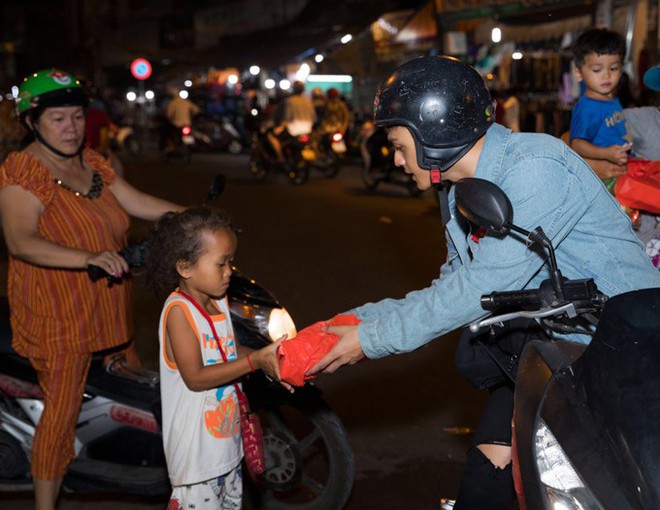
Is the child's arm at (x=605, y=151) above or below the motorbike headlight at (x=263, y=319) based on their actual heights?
above

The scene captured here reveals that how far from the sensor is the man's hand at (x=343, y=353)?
261 centimetres

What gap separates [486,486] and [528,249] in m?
0.84

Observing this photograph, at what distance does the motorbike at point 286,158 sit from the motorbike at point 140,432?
13.4m

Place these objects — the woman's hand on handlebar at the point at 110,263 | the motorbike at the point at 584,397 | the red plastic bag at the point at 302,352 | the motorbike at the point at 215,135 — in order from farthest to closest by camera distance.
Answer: the motorbike at the point at 215,135
the woman's hand on handlebar at the point at 110,263
the red plastic bag at the point at 302,352
the motorbike at the point at 584,397

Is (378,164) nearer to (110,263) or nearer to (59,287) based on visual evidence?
(59,287)

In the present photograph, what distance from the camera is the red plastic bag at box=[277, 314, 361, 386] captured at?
2.61m

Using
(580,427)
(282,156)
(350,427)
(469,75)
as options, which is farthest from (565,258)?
(282,156)

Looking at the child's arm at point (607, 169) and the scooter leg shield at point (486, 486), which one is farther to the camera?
the child's arm at point (607, 169)

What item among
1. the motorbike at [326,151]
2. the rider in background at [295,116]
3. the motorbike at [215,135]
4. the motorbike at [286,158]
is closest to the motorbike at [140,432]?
the motorbike at [286,158]

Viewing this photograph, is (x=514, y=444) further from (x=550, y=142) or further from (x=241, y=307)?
(x=241, y=307)

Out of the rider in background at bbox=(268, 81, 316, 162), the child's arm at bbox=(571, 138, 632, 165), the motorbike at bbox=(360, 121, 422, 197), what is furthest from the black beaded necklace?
the rider in background at bbox=(268, 81, 316, 162)

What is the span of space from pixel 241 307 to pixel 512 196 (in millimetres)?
1433

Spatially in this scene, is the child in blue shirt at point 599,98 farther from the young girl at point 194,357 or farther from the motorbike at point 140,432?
the young girl at point 194,357

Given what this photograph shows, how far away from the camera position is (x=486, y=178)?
262 centimetres
